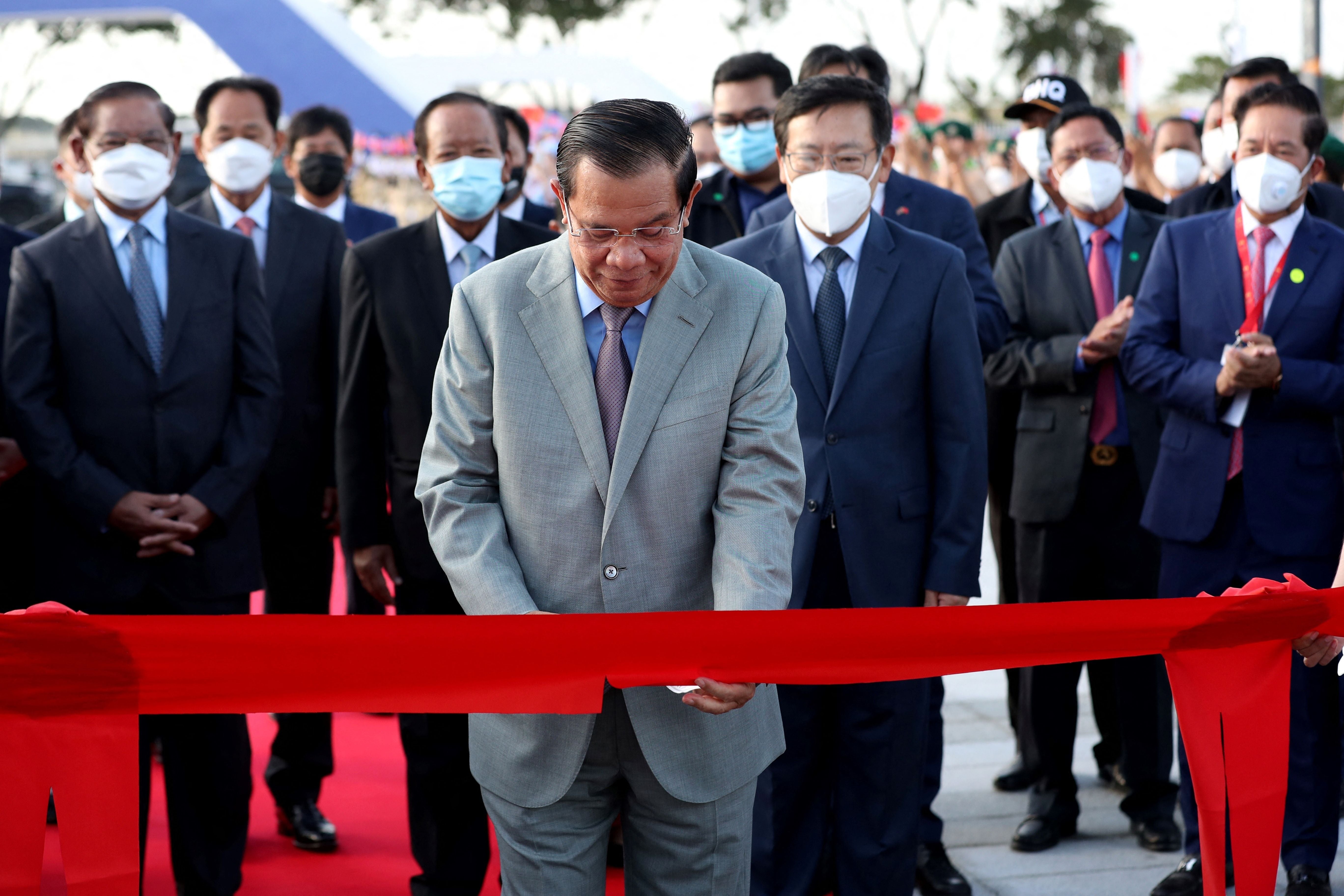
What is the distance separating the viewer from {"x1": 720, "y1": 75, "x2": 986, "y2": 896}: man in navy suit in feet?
10.5

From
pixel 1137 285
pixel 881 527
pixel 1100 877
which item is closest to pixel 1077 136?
pixel 1137 285

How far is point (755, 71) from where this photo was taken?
185 inches

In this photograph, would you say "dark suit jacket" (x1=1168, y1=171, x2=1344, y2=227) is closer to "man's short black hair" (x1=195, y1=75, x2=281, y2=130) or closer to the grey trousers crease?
the grey trousers crease

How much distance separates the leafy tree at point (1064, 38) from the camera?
123 ft

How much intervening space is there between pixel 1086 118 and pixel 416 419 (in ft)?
7.81

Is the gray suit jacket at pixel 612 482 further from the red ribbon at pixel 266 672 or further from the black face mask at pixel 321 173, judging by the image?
the black face mask at pixel 321 173

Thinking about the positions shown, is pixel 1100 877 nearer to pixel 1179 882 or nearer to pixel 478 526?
pixel 1179 882

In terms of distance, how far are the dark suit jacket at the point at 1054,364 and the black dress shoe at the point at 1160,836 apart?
0.92m

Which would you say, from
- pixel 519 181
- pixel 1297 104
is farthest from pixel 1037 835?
pixel 519 181

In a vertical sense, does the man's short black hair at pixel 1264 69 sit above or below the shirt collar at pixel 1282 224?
above

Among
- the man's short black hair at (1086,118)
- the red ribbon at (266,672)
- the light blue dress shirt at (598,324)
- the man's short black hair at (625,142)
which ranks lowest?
the red ribbon at (266,672)

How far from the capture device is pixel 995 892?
3717 millimetres

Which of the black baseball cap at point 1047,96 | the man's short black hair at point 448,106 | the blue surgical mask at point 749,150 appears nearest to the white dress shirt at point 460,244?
the man's short black hair at point 448,106

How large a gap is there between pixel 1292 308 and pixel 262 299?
2.71 metres
